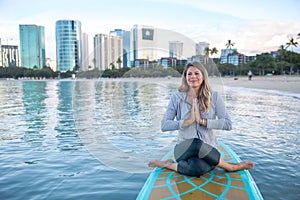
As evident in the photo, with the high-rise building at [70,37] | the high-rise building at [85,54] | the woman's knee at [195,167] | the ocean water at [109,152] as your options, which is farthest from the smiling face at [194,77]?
the high-rise building at [70,37]

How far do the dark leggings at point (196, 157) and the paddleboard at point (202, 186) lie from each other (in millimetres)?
97

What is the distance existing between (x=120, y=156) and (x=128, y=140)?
1.38 metres

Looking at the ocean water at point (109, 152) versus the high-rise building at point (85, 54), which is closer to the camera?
the high-rise building at point (85, 54)

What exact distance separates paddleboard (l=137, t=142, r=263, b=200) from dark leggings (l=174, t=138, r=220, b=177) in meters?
0.10

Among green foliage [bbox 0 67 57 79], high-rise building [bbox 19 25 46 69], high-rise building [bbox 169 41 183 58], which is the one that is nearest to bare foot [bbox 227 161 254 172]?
high-rise building [bbox 169 41 183 58]

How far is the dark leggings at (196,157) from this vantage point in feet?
11.0

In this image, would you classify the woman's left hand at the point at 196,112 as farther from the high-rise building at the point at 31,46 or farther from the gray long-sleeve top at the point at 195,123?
the high-rise building at the point at 31,46

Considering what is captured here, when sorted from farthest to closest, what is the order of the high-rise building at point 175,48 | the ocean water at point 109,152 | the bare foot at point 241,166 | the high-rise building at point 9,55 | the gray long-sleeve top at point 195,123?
1. the high-rise building at point 9,55
2. the high-rise building at point 175,48
3. the ocean water at point 109,152
4. the bare foot at point 241,166
5. the gray long-sleeve top at point 195,123

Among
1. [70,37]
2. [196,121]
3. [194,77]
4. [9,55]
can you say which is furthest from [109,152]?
[9,55]

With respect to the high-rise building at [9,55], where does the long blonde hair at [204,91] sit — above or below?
below

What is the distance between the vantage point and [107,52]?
407 cm

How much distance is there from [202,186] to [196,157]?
386 mm

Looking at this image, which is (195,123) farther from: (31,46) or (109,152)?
(31,46)

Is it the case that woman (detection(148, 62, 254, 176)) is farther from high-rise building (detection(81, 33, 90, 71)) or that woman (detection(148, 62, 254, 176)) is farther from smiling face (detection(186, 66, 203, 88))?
high-rise building (detection(81, 33, 90, 71))
